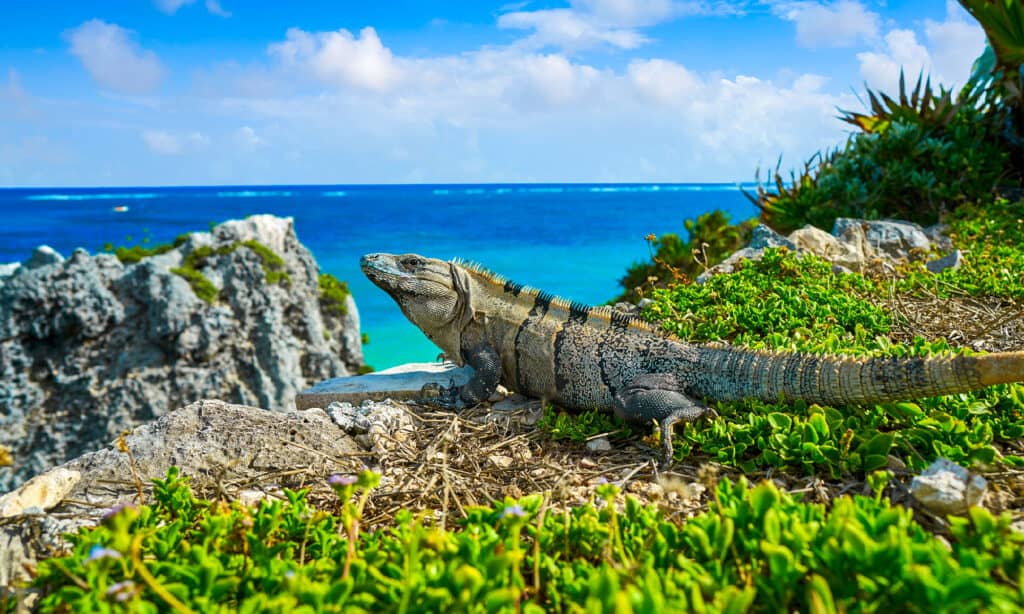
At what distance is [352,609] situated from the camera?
1.70 metres

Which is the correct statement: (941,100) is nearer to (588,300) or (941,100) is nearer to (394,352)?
(394,352)

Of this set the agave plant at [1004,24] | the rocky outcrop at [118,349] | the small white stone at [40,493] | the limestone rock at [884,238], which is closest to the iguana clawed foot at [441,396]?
the small white stone at [40,493]

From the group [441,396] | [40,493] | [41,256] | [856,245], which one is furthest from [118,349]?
[856,245]

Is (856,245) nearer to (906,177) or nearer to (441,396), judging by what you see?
(906,177)

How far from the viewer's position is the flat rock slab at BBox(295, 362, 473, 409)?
4342 mm

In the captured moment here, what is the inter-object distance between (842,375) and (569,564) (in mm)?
1777

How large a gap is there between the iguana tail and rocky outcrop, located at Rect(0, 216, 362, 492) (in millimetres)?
10241

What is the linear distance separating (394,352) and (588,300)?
1180 centimetres

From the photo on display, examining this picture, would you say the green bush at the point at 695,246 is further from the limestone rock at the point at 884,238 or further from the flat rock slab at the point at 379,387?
the flat rock slab at the point at 379,387

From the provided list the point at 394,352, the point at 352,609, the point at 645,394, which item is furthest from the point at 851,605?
the point at 394,352

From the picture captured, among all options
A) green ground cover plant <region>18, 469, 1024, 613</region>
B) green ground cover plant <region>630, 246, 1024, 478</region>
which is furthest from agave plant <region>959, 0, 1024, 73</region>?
green ground cover plant <region>18, 469, 1024, 613</region>

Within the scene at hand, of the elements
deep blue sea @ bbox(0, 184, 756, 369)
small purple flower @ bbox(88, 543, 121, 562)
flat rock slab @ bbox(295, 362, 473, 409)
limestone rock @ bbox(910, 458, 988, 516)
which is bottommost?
deep blue sea @ bbox(0, 184, 756, 369)

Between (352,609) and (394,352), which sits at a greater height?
(352,609)

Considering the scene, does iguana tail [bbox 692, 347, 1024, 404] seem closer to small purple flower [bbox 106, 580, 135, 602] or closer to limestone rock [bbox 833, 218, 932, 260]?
small purple flower [bbox 106, 580, 135, 602]
